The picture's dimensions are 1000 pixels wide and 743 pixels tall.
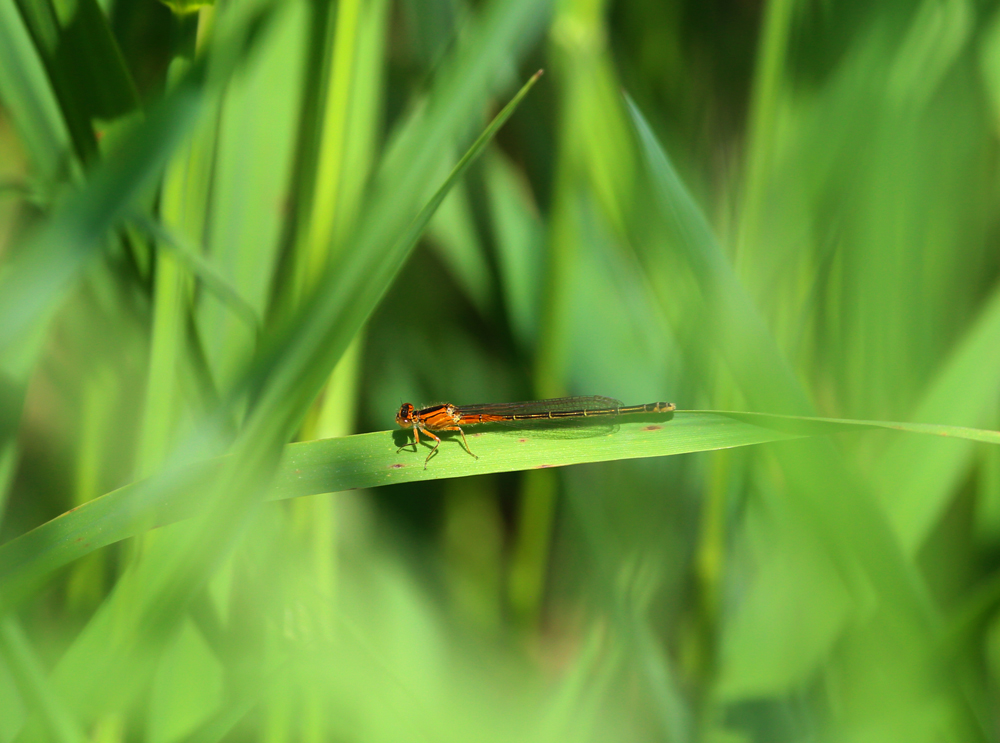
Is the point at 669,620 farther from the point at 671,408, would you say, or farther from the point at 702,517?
the point at 671,408

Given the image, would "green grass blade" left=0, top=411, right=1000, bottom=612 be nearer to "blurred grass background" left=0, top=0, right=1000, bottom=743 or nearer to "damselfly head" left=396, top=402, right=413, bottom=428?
"blurred grass background" left=0, top=0, right=1000, bottom=743

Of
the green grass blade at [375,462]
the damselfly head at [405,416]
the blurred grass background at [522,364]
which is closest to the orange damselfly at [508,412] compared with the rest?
the damselfly head at [405,416]

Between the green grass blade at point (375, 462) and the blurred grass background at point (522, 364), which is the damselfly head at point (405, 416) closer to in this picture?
the blurred grass background at point (522, 364)

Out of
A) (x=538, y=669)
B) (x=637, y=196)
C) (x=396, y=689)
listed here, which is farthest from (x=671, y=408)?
(x=538, y=669)

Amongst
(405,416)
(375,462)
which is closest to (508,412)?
(405,416)

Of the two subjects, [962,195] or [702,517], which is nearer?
[962,195]

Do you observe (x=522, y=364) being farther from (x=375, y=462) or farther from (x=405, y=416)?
(x=375, y=462)
